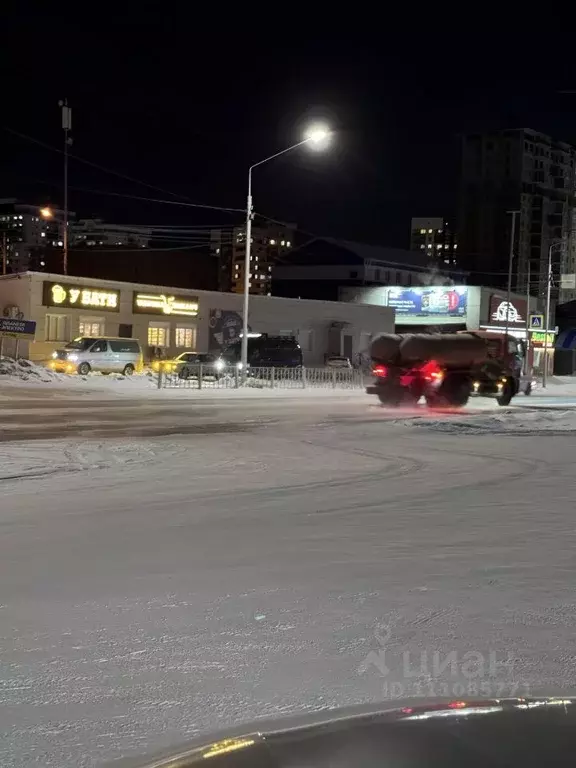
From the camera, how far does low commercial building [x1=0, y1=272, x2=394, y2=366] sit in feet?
132

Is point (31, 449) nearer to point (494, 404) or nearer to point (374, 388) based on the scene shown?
point (374, 388)

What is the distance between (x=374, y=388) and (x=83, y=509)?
17144 mm

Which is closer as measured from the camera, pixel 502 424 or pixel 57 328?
pixel 502 424

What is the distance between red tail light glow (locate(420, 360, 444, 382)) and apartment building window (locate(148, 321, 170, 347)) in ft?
83.1

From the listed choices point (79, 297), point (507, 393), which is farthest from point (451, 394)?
point (79, 297)

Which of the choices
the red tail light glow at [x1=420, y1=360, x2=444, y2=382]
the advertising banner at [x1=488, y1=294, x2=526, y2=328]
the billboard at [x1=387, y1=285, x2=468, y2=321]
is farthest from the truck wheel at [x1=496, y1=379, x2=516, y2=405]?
the advertising banner at [x1=488, y1=294, x2=526, y2=328]

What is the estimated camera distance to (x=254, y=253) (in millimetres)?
127312

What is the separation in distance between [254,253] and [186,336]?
81.4 metres

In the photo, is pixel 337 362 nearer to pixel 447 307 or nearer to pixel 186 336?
pixel 186 336

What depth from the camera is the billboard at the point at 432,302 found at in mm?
66188

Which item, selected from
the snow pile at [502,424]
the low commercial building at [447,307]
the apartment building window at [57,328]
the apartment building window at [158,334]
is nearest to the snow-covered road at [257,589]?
the snow pile at [502,424]

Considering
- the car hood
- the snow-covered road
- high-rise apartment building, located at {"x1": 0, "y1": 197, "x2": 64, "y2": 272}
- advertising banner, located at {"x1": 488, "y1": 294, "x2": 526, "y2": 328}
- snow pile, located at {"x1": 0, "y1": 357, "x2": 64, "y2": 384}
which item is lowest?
the snow-covered road

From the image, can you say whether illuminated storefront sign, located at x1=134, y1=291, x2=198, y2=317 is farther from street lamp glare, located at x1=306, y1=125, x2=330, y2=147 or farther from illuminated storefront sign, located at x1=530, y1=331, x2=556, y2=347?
illuminated storefront sign, located at x1=530, y1=331, x2=556, y2=347

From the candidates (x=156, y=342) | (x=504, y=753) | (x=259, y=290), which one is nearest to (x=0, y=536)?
(x=504, y=753)
